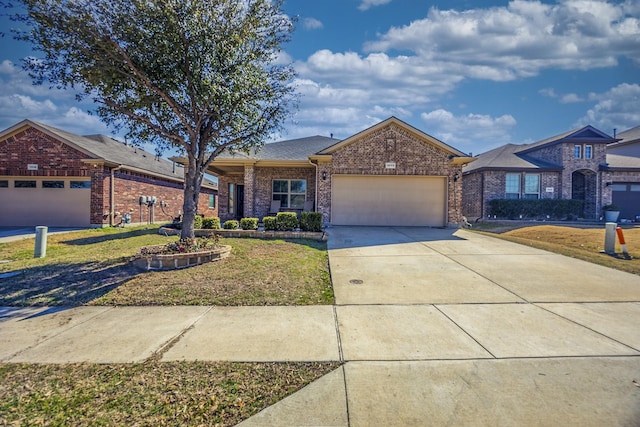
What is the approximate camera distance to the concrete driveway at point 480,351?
7.64 feet

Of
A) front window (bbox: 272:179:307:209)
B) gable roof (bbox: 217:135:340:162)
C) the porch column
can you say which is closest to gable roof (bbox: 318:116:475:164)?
gable roof (bbox: 217:135:340:162)

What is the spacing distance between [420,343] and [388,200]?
1126 centimetres

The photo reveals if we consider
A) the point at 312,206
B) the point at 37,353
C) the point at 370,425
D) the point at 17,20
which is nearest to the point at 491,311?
the point at 370,425

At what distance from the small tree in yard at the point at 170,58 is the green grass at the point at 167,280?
1.83 metres

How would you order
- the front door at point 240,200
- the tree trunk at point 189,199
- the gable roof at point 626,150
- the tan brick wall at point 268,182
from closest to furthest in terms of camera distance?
the tree trunk at point 189,199 → the tan brick wall at point 268,182 → the front door at point 240,200 → the gable roof at point 626,150

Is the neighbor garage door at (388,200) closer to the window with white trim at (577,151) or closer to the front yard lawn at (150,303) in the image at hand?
the front yard lawn at (150,303)

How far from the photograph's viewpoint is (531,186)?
19656 mm

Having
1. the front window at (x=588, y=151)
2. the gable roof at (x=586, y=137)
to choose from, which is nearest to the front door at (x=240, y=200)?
the gable roof at (x=586, y=137)

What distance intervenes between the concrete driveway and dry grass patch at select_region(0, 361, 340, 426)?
242mm

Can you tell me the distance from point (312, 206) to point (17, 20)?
11.6 metres

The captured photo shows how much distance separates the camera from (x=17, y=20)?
6039mm

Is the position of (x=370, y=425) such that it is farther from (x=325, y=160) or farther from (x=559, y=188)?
(x=559, y=188)

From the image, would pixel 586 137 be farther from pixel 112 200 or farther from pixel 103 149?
pixel 103 149

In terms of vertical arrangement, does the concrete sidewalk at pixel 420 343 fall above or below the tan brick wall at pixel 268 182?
below
